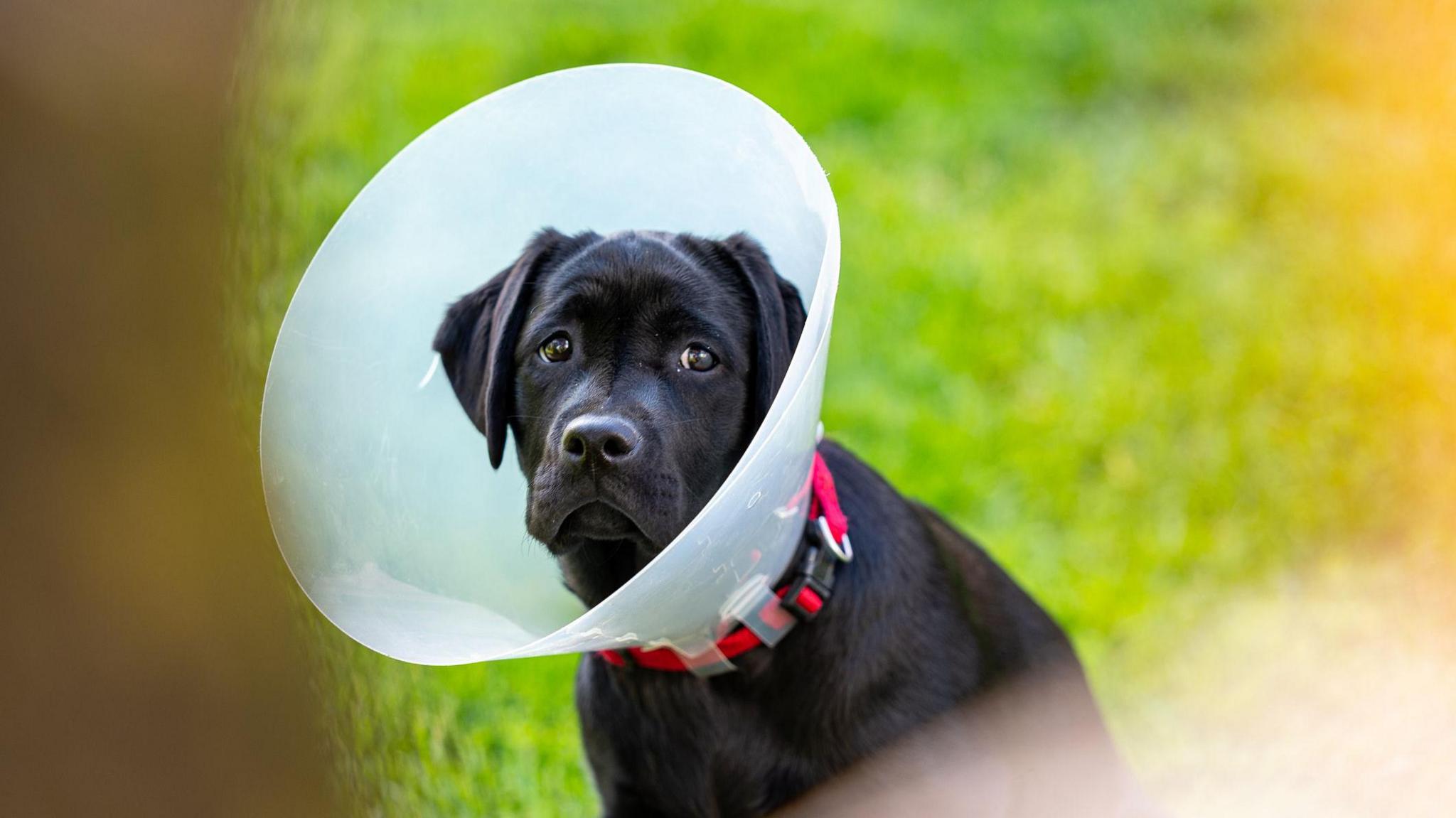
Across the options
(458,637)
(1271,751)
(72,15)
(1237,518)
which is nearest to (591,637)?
(458,637)

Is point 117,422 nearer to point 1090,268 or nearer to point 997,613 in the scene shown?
point 997,613

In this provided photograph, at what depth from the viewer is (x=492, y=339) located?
2334 mm

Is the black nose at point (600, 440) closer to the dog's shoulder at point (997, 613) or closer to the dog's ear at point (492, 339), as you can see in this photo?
the dog's ear at point (492, 339)

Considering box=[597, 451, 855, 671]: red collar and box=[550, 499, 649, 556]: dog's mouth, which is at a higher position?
box=[550, 499, 649, 556]: dog's mouth

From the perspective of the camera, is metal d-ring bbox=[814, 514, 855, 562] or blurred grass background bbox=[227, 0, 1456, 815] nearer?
metal d-ring bbox=[814, 514, 855, 562]

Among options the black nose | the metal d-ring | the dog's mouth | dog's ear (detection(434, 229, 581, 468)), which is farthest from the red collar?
dog's ear (detection(434, 229, 581, 468))

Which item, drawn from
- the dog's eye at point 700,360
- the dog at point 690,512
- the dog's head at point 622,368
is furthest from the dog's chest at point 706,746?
the dog's eye at point 700,360

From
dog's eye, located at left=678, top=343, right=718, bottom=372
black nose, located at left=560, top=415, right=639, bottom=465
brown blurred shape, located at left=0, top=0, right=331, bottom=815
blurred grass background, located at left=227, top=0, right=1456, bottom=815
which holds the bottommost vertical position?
brown blurred shape, located at left=0, top=0, right=331, bottom=815

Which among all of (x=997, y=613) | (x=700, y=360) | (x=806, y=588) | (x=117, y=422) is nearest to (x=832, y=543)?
(x=806, y=588)

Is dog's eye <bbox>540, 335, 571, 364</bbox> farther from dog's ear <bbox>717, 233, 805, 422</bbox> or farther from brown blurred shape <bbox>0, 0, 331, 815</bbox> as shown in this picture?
brown blurred shape <bbox>0, 0, 331, 815</bbox>

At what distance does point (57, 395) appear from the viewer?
2.78 feet

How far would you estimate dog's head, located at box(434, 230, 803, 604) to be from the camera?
82.9 inches

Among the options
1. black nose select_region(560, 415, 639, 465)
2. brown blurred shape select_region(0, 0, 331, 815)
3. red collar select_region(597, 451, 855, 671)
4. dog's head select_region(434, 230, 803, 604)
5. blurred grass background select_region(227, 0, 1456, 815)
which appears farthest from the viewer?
blurred grass background select_region(227, 0, 1456, 815)

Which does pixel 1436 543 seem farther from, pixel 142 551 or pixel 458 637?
pixel 142 551
